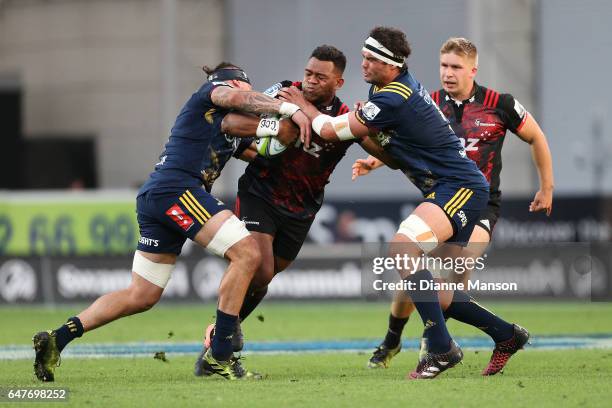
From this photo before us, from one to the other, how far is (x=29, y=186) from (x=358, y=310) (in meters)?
12.1

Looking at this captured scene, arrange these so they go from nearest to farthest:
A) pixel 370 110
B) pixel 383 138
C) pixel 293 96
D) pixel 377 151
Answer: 1. pixel 370 110
2. pixel 383 138
3. pixel 377 151
4. pixel 293 96

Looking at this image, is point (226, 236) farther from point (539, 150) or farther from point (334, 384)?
point (539, 150)

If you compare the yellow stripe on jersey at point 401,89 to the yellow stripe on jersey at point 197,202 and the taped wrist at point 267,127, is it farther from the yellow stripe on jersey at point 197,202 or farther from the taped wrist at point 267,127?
the yellow stripe on jersey at point 197,202

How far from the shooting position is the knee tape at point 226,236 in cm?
898

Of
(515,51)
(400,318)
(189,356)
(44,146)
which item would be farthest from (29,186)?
(400,318)

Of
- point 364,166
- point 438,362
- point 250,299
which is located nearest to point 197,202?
point 250,299

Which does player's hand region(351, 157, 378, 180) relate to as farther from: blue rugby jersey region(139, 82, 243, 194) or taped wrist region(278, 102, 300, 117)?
blue rugby jersey region(139, 82, 243, 194)

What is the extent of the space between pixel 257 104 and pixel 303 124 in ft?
1.24

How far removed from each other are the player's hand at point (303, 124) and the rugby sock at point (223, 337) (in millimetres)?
1408

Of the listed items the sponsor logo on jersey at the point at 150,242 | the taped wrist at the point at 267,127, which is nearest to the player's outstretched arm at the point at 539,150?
the taped wrist at the point at 267,127

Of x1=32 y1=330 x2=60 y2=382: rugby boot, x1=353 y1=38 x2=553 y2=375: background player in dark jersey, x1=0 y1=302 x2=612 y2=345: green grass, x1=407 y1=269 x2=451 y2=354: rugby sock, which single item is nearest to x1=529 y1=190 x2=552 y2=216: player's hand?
x1=353 y1=38 x2=553 y2=375: background player in dark jersey

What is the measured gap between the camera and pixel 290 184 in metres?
10.2

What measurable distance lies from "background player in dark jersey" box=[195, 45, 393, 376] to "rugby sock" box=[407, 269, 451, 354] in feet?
4.71

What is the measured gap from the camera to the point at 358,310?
18.5 m
